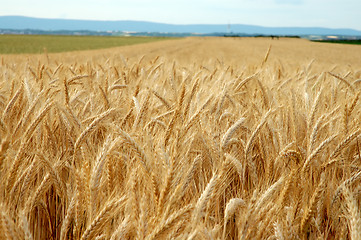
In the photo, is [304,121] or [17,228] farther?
[304,121]

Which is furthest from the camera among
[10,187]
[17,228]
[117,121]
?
[117,121]

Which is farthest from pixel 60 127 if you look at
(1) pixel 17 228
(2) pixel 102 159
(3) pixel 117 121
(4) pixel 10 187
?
(1) pixel 17 228

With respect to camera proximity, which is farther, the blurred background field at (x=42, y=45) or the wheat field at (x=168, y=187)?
the blurred background field at (x=42, y=45)

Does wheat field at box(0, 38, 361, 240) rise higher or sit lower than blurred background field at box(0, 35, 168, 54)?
higher

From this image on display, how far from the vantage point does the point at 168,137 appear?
129 centimetres

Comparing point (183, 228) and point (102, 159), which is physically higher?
point (102, 159)

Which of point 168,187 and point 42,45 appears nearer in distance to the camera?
point 168,187

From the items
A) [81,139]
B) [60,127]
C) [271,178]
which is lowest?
[271,178]

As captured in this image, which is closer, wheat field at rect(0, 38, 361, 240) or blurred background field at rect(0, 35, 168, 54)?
wheat field at rect(0, 38, 361, 240)

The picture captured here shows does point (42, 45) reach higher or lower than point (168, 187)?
lower

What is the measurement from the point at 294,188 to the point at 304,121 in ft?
2.15

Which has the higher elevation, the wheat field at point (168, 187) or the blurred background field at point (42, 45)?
the wheat field at point (168, 187)

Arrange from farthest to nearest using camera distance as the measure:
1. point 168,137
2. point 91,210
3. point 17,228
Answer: point 168,137 → point 91,210 → point 17,228

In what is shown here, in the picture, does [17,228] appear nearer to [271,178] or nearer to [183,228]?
[183,228]
